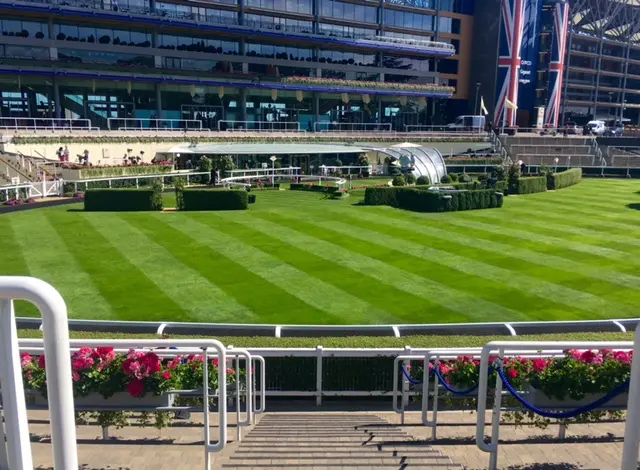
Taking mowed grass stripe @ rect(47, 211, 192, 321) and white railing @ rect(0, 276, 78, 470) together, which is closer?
white railing @ rect(0, 276, 78, 470)

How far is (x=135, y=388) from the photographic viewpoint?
6.30m

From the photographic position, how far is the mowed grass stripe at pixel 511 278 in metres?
16.0

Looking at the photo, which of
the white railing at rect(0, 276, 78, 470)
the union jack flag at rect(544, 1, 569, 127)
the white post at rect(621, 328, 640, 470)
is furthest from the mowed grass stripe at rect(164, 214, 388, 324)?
the union jack flag at rect(544, 1, 569, 127)

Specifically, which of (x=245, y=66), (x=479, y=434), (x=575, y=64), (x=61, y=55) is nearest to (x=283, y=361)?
(x=479, y=434)

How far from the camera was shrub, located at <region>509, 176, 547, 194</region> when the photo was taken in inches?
1656

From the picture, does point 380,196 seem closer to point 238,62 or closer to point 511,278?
point 511,278

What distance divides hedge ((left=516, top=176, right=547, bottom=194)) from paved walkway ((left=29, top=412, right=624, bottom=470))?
3706cm

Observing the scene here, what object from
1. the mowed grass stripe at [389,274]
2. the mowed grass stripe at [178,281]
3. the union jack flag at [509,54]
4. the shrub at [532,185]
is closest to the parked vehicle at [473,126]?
the union jack flag at [509,54]

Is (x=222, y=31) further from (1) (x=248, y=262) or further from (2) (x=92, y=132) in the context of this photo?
(1) (x=248, y=262)

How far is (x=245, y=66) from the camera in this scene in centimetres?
7006

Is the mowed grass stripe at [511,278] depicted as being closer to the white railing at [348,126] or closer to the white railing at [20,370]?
the white railing at [20,370]

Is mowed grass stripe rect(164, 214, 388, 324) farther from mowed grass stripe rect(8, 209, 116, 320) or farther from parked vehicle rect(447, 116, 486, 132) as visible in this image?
parked vehicle rect(447, 116, 486, 132)

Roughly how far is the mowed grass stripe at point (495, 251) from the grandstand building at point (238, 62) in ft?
111

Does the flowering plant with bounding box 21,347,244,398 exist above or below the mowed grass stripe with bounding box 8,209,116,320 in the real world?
above
